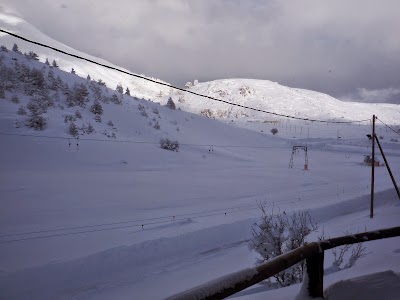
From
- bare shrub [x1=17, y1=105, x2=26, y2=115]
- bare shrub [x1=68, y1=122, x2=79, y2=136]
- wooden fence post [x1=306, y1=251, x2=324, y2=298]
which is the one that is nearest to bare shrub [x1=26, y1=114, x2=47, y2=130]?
bare shrub [x1=17, y1=105, x2=26, y2=115]

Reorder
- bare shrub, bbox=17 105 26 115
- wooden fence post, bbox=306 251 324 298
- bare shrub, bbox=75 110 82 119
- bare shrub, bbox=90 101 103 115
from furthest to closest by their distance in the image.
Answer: bare shrub, bbox=90 101 103 115 < bare shrub, bbox=75 110 82 119 < bare shrub, bbox=17 105 26 115 < wooden fence post, bbox=306 251 324 298

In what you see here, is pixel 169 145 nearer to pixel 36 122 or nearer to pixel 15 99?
pixel 36 122

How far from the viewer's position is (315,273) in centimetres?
285

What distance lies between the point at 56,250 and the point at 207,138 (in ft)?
127

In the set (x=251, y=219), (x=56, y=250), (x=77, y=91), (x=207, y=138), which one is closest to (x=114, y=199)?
(x=56, y=250)

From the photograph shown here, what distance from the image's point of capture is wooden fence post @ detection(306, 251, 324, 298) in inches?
111

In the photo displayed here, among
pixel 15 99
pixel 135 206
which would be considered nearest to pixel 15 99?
pixel 15 99

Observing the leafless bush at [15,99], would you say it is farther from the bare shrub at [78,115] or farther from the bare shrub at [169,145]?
the bare shrub at [169,145]

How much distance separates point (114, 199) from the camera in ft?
57.7

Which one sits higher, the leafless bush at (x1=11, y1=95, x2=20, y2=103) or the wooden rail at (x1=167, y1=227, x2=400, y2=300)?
the leafless bush at (x1=11, y1=95, x2=20, y2=103)

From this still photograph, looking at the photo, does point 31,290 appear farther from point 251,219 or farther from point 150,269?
point 251,219

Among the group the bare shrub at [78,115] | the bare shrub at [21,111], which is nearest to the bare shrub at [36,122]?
the bare shrub at [21,111]

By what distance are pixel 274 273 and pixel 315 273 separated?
74 cm

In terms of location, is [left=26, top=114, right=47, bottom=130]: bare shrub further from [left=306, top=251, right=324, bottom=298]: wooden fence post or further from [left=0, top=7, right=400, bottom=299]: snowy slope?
[left=306, top=251, right=324, bottom=298]: wooden fence post
